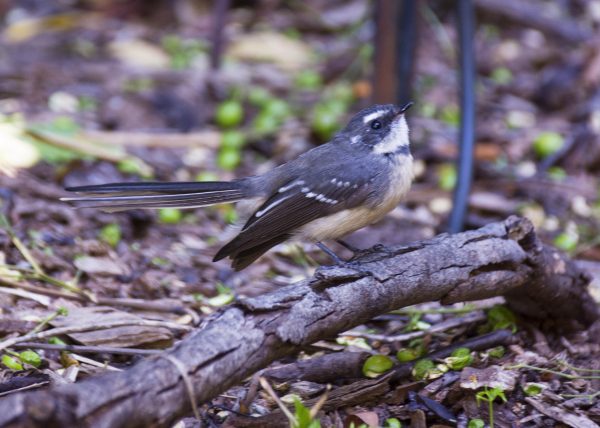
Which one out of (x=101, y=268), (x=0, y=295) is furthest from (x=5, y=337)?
(x=101, y=268)

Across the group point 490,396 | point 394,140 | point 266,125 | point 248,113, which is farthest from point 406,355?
point 248,113

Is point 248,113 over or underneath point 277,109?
underneath

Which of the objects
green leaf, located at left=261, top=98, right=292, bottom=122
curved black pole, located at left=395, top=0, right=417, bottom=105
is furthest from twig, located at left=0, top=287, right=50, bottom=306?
green leaf, located at left=261, top=98, right=292, bottom=122

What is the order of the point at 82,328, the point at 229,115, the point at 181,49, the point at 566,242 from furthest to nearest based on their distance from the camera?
the point at 181,49, the point at 229,115, the point at 566,242, the point at 82,328

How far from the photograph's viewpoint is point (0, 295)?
4352mm

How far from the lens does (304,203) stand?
4.36 m

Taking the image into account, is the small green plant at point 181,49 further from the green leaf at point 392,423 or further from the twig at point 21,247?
the green leaf at point 392,423

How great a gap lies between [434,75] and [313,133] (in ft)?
6.65

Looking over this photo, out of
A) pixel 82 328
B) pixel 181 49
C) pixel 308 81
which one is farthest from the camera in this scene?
pixel 181 49

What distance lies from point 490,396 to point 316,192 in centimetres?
140

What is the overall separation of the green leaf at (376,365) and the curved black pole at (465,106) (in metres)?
2.20

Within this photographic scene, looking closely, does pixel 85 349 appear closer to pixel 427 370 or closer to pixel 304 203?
pixel 304 203

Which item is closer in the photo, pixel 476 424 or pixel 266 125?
pixel 476 424

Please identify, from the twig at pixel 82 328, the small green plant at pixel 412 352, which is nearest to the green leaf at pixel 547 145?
the small green plant at pixel 412 352
